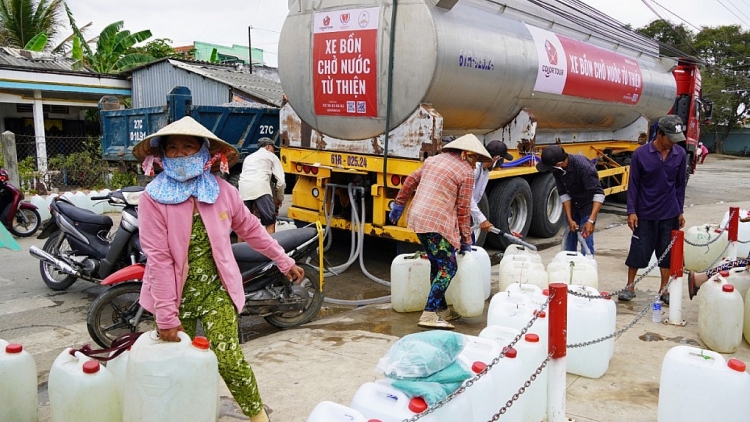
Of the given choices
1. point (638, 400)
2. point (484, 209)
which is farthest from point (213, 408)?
point (484, 209)

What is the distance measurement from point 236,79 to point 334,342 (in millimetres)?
14051

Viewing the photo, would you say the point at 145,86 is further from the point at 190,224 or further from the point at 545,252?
the point at 190,224

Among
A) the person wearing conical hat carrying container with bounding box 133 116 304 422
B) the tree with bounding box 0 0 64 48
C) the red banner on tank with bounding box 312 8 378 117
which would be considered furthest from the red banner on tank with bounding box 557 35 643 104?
the tree with bounding box 0 0 64 48

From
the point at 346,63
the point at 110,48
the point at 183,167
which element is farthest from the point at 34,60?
the point at 183,167

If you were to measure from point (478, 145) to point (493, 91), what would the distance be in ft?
8.68

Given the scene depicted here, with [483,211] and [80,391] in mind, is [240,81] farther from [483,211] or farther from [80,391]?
[80,391]

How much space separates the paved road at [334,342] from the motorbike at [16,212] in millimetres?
1185

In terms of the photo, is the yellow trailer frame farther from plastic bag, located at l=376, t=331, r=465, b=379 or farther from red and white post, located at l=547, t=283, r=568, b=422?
plastic bag, located at l=376, t=331, r=465, b=379

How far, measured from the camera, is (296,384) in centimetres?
379

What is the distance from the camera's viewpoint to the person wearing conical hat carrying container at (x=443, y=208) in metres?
4.73

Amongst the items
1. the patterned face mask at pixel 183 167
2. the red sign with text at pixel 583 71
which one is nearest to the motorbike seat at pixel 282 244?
the patterned face mask at pixel 183 167

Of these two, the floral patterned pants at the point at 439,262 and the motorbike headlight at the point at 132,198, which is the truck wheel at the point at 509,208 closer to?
the floral patterned pants at the point at 439,262

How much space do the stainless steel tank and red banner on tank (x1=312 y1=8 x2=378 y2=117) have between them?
0.5 inches

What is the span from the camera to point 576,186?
6.05m
